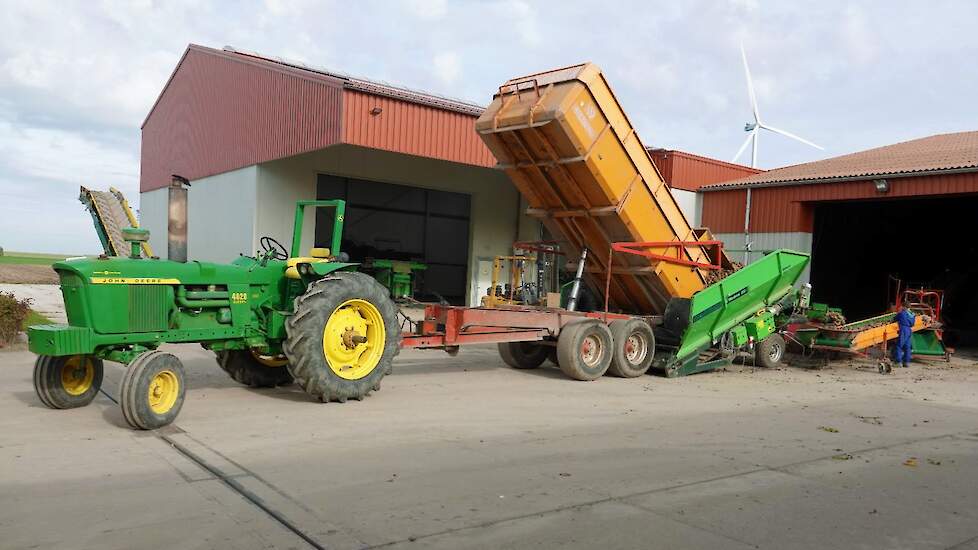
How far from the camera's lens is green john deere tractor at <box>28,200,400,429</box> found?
669 centimetres

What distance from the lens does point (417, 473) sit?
5.62 meters

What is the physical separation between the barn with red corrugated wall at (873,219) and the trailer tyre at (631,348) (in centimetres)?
793

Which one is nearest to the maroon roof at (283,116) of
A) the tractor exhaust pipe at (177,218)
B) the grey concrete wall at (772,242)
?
the grey concrete wall at (772,242)

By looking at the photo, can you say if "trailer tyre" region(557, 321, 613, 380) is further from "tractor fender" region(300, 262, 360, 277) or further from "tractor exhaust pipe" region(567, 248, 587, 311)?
"tractor fender" region(300, 262, 360, 277)

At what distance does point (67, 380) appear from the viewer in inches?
292

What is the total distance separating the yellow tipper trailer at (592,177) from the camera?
969cm

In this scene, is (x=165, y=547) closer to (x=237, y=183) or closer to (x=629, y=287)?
(x=629, y=287)

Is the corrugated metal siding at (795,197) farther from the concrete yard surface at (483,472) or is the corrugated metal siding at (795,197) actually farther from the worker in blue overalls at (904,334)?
the concrete yard surface at (483,472)

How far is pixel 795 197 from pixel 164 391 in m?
16.4

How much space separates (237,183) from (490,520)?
61.0ft

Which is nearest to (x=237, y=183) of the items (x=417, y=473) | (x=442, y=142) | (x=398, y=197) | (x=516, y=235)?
(x=398, y=197)

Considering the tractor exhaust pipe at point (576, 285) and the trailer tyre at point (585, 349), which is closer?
the trailer tyre at point (585, 349)

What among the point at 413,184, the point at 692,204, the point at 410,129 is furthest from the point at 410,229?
the point at 692,204

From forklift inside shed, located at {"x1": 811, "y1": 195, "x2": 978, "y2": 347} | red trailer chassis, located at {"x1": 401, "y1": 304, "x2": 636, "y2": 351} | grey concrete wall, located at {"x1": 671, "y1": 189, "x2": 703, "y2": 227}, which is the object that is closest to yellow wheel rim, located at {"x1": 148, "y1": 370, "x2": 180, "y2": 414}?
red trailer chassis, located at {"x1": 401, "y1": 304, "x2": 636, "y2": 351}
